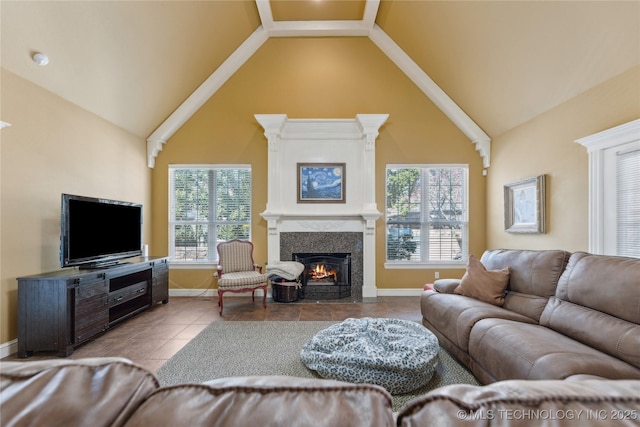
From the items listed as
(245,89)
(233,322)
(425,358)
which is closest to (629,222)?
(425,358)

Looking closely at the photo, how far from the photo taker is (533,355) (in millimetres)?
1649

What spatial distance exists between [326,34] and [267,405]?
5375mm

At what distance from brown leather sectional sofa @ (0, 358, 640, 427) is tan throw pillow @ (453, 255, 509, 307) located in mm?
2429

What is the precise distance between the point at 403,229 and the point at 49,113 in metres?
5.10

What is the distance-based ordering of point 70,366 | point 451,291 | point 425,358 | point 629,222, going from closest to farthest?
point 70,366 < point 425,358 < point 629,222 < point 451,291

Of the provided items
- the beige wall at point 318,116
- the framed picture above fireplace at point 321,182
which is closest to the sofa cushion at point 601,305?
the beige wall at point 318,116

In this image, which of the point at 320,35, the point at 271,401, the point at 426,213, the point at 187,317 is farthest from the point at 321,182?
the point at 271,401

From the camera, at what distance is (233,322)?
3537 millimetres

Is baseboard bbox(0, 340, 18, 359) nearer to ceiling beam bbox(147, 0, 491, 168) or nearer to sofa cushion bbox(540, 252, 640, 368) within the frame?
ceiling beam bbox(147, 0, 491, 168)

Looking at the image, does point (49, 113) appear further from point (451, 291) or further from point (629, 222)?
point (629, 222)

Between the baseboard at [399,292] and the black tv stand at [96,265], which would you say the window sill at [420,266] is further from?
the black tv stand at [96,265]

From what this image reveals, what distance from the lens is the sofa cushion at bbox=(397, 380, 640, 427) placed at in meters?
0.46

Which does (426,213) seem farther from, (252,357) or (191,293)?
(191,293)

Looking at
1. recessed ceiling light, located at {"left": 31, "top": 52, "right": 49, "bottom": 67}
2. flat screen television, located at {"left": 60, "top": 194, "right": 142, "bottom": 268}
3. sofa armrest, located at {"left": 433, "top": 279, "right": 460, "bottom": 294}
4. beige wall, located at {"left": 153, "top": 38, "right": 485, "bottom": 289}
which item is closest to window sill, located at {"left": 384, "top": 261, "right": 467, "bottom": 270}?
beige wall, located at {"left": 153, "top": 38, "right": 485, "bottom": 289}
